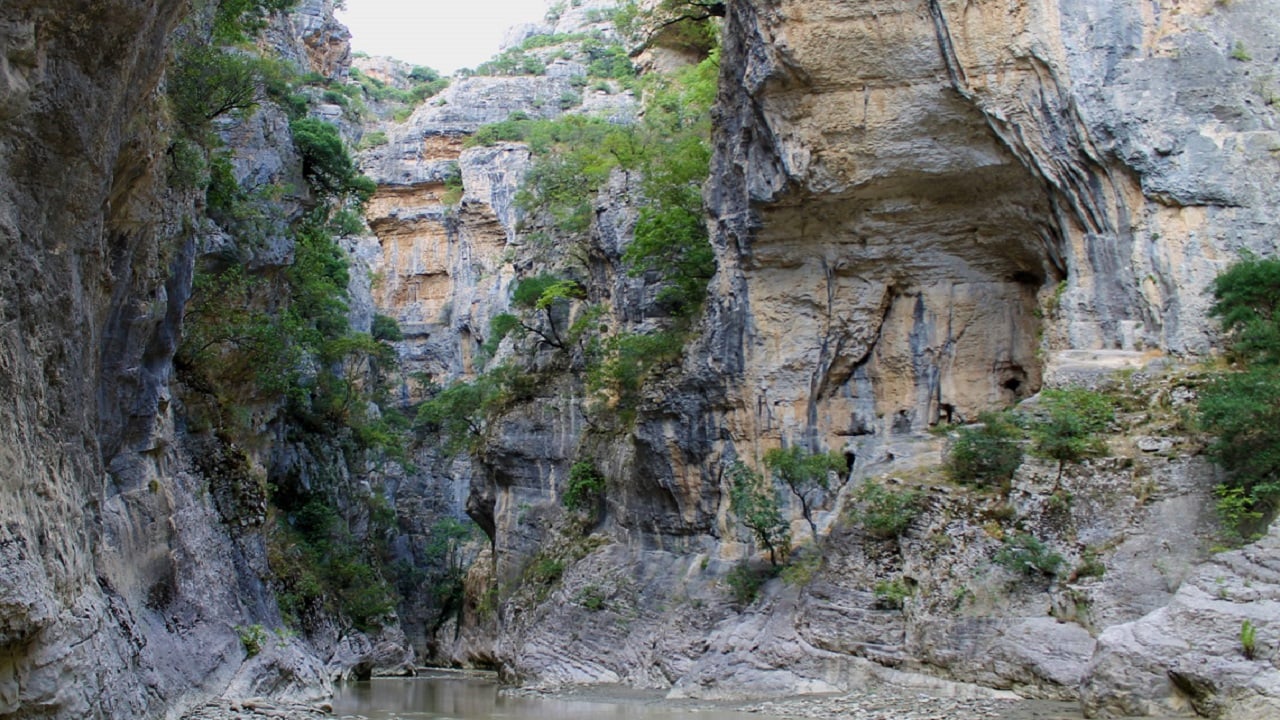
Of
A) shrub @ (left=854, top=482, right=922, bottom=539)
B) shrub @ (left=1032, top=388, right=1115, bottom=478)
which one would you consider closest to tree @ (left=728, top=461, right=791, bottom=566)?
shrub @ (left=854, top=482, right=922, bottom=539)

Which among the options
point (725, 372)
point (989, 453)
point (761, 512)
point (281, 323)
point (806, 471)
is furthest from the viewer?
point (281, 323)

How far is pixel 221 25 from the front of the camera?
79.1 feet

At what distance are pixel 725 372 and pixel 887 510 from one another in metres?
7.22

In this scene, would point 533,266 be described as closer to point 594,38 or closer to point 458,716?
point 458,716

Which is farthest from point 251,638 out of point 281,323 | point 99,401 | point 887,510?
point 887,510

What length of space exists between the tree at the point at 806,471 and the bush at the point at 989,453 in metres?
4.03

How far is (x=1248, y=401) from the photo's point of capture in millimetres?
14680

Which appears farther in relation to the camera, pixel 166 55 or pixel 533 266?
pixel 533 266

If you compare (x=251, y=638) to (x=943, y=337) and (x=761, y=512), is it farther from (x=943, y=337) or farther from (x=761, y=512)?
(x=943, y=337)

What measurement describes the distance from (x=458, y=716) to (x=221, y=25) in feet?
50.7

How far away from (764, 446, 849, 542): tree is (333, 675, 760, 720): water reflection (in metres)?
5.32

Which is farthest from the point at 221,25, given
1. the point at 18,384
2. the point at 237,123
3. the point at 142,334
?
the point at 18,384

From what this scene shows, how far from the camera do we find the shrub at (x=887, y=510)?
60.2 ft

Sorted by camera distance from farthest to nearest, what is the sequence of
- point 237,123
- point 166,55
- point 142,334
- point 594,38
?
point 594,38
point 237,123
point 142,334
point 166,55
